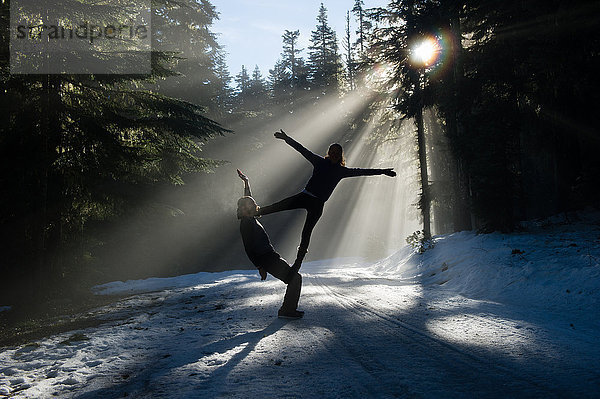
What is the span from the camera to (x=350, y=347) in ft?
14.4

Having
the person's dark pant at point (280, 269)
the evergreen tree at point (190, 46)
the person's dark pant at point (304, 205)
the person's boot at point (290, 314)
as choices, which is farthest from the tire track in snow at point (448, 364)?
the evergreen tree at point (190, 46)

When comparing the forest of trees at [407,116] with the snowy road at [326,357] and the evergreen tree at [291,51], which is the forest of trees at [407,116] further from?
the evergreen tree at [291,51]

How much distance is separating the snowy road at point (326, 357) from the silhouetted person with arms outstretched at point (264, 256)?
0.32 metres

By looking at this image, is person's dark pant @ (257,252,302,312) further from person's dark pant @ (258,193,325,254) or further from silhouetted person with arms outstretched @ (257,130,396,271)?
person's dark pant @ (258,193,325,254)

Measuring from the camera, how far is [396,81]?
20781mm

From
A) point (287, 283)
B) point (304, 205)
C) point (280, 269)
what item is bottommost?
point (287, 283)

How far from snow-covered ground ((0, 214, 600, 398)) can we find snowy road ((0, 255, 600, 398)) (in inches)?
0.7

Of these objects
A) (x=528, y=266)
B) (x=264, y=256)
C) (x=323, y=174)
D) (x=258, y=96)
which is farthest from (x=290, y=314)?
(x=258, y=96)

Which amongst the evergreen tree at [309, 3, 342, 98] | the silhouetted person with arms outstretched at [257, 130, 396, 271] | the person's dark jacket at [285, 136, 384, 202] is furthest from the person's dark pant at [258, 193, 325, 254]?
the evergreen tree at [309, 3, 342, 98]

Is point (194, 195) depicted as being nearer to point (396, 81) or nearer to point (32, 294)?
point (396, 81)

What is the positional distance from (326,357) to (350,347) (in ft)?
1.46

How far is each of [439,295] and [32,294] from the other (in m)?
10.8

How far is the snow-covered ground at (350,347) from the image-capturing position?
10.8ft

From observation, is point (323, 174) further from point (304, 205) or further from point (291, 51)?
point (291, 51)
